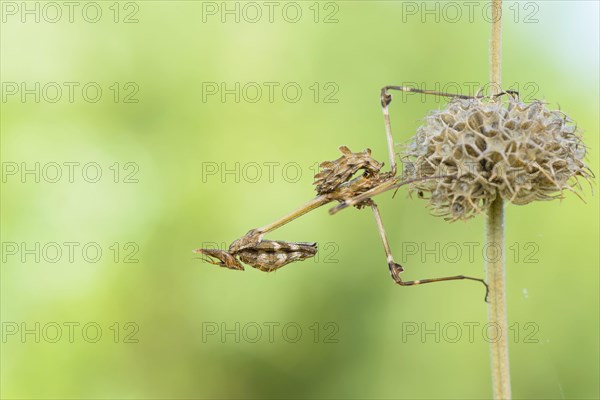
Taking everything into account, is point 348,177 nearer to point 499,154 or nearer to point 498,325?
point 499,154

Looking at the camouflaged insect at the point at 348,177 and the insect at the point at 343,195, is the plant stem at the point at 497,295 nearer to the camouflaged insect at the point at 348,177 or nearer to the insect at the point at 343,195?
the insect at the point at 343,195

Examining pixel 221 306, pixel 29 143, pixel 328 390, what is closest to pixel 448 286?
pixel 328 390

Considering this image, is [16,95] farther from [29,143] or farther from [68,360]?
[68,360]

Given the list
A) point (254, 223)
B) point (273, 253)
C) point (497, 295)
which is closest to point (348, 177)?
A: point (273, 253)

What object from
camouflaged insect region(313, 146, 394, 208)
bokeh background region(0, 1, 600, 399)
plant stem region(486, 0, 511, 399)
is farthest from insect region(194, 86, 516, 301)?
bokeh background region(0, 1, 600, 399)

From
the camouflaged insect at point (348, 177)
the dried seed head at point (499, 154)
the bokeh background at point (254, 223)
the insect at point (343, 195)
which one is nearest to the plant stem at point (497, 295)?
the dried seed head at point (499, 154)
